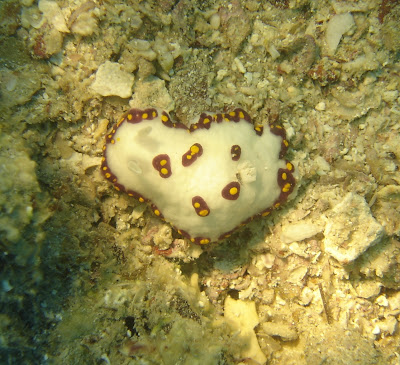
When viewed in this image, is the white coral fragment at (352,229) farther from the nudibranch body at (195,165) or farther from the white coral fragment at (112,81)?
the white coral fragment at (112,81)

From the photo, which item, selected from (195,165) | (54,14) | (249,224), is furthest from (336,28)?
(54,14)

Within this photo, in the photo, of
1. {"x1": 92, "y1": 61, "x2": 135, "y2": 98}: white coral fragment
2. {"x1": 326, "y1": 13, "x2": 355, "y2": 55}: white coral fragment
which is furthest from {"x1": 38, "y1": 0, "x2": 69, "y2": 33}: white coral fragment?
{"x1": 326, "y1": 13, "x2": 355, "y2": 55}: white coral fragment

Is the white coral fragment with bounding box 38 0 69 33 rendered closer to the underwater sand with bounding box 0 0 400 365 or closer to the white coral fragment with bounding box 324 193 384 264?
the underwater sand with bounding box 0 0 400 365

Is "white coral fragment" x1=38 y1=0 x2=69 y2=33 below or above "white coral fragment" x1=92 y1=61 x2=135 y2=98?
below

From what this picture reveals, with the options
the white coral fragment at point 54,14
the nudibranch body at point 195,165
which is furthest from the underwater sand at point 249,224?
the nudibranch body at point 195,165

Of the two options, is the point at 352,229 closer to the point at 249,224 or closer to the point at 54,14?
the point at 249,224

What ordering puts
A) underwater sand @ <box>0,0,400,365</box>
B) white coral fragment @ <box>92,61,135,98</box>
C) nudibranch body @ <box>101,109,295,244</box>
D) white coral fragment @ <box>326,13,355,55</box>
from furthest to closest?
1. white coral fragment @ <box>326,13,355,55</box>
2. nudibranch body @ <box>101,109,295,244</box>
3. white coral fragment @ <box>92,61,135,98</box>
4. underwater sand @ <box>0,0,400,365</box>

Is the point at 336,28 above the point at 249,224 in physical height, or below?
above

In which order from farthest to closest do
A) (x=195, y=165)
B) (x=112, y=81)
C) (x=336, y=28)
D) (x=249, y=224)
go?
(x=249, y=224)
(x=336, y=28)
(x=195, y=165)
(x=112, y=81)
